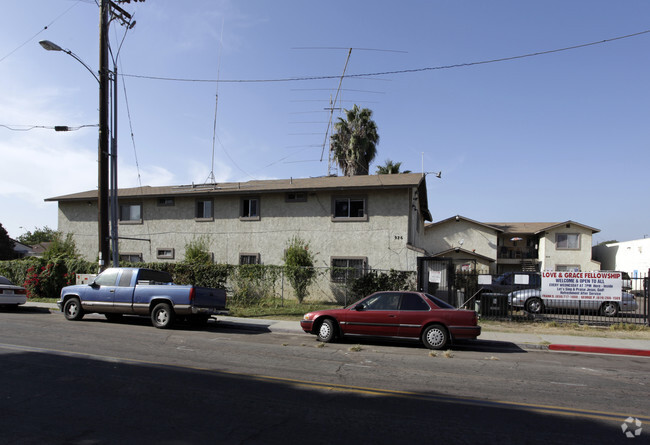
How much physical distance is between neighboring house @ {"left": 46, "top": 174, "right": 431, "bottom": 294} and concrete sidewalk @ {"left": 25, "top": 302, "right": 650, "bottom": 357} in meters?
6.34

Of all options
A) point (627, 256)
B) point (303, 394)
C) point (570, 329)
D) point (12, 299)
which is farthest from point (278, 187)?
point (627, 256)

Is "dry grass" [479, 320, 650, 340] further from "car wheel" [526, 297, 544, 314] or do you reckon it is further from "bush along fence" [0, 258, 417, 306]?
"bush along fence" [0, 258, 417, 306]

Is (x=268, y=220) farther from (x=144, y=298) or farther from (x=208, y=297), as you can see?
(x=144, y=298)

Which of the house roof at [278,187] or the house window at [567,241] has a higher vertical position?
the house roof at [278,187]

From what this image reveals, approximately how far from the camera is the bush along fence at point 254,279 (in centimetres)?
1789

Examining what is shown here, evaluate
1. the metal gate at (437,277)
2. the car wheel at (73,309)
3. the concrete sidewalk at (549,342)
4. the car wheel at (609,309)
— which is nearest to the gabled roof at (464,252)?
the metal gate at (437,277)

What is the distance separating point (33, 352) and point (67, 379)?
277cm

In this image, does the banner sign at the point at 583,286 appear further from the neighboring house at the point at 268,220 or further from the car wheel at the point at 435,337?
the car wheel at the point at 435,337

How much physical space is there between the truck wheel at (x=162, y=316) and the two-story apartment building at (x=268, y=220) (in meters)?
8.90

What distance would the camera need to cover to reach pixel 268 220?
74.3ft

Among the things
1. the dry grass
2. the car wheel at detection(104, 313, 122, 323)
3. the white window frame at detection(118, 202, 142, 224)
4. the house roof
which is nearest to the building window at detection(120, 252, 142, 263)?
the white window frame at detection(118, 202, 142, 224)

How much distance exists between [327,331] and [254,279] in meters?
8.44

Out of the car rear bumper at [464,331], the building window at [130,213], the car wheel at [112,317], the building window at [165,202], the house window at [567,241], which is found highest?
the building window at [165,202]

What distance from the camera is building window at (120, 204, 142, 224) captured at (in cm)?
2512
